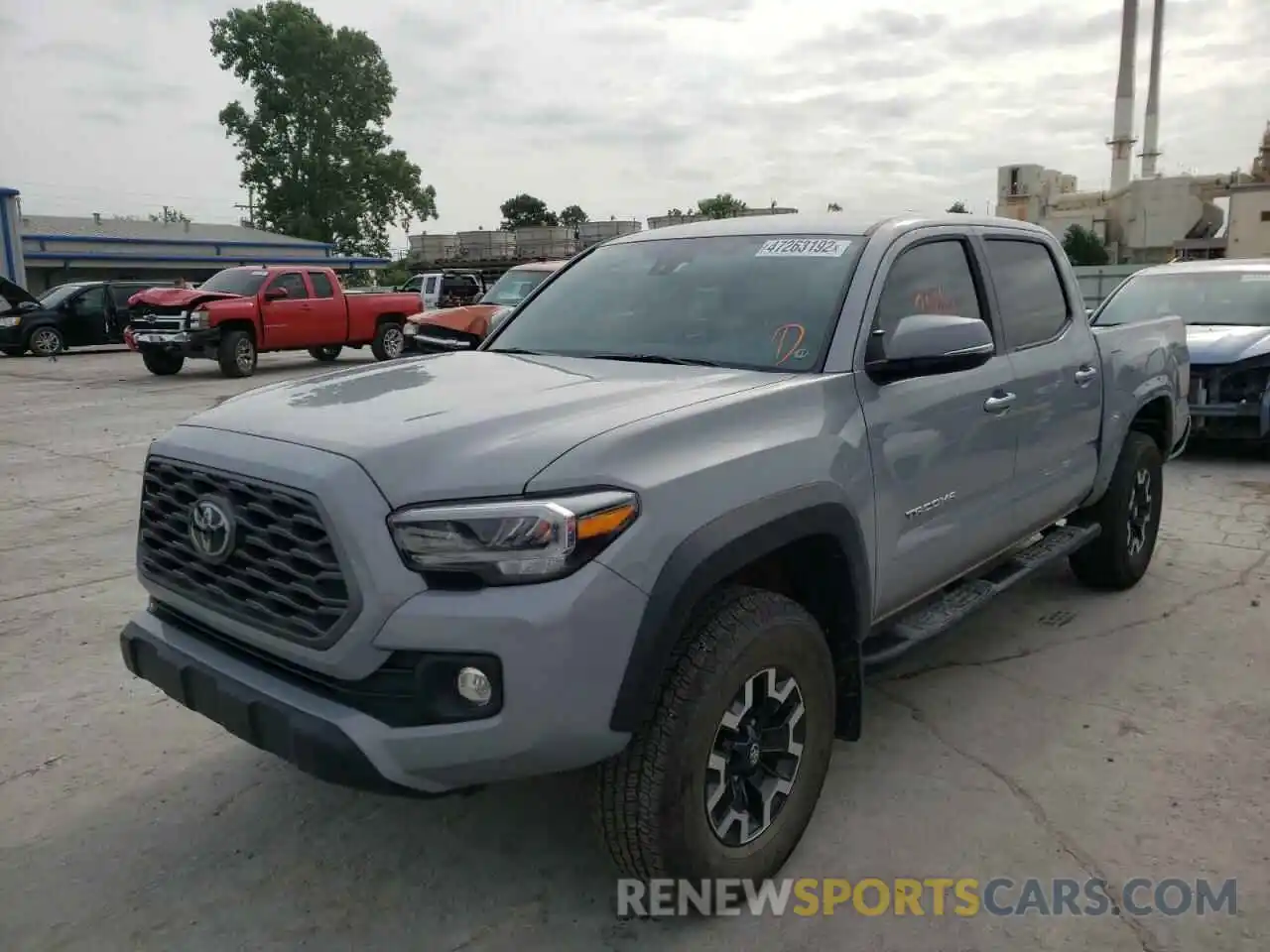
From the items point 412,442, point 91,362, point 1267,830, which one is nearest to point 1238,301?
point 1267,830

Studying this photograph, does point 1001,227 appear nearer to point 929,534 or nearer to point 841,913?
point 929,534

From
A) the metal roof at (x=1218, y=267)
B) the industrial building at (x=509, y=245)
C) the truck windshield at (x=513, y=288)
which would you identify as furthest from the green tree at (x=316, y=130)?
the metal roof at (x=1218, y=267)

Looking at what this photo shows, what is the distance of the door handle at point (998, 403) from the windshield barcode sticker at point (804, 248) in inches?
30.9

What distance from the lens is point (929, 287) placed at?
359 cm

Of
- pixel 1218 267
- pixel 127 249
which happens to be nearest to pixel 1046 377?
pixel 1218 267

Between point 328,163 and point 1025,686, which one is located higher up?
point 328,163

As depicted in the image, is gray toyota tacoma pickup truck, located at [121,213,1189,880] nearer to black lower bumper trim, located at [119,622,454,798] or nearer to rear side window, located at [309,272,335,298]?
black lower bumper trim, located at [119,622,454,798]

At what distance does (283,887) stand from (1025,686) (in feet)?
9.57

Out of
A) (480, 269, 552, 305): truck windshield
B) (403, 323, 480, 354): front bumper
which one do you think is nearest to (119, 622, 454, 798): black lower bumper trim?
(403, 323, 480, 354): front bumper

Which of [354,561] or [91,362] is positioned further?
[91,362]

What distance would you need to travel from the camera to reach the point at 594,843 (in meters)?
A: 2.95

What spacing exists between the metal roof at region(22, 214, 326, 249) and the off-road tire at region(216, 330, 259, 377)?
28.9 metres

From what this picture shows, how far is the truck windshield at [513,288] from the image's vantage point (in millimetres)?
14609

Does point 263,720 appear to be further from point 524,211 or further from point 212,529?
point 524,211
